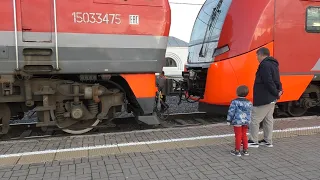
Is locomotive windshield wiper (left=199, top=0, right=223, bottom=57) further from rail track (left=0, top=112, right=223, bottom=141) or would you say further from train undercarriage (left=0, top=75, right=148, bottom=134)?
train undercarriage (left=0, top=75, right=148, bottom=134)

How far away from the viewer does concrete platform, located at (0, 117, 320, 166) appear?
4750 millimetres

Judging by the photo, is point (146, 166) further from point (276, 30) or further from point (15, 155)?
point (276, 30)

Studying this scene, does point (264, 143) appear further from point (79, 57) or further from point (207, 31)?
point (79, 57)

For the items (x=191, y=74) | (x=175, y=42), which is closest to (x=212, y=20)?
(x=191, y=74)

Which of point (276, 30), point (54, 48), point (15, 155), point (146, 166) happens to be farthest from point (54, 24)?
point (276, 30)

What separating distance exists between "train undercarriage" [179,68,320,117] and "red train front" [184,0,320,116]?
6.4 inches

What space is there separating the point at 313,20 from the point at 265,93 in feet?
9.24

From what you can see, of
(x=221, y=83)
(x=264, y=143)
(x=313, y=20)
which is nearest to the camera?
(x=264, y=143)

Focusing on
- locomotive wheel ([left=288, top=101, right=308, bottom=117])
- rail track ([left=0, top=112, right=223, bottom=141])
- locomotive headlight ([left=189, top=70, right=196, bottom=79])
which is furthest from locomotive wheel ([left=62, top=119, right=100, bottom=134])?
locomotive wheel ([left=288, top=101, right=308, bottom=117])

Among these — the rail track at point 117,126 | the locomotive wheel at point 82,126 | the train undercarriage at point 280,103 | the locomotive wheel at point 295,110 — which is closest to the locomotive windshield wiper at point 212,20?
the train undercarriage at point 280,103

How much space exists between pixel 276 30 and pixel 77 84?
3994mm

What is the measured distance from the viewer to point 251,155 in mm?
4828

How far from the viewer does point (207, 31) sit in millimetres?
7465

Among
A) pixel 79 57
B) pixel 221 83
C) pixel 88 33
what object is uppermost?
pixel 88 33
